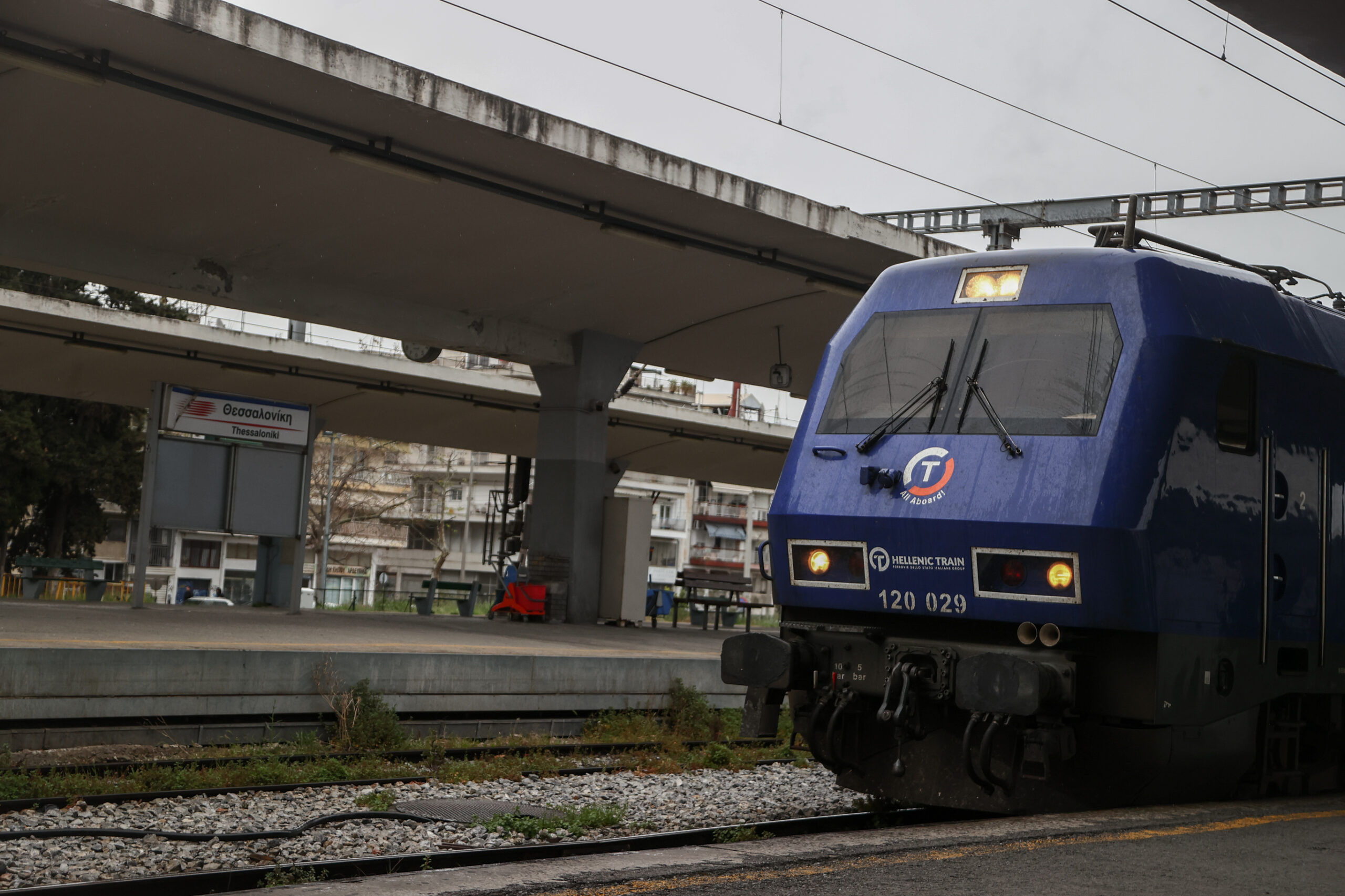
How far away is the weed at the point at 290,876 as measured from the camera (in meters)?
5.92

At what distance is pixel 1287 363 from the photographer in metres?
7.79

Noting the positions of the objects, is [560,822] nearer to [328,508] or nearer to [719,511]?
[328,508]

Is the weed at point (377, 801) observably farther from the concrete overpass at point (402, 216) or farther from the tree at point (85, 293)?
the tree at point (85, 293)

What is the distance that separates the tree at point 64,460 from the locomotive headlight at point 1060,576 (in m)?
32.3

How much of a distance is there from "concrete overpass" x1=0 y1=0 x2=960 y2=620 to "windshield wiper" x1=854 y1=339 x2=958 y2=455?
7097 mm

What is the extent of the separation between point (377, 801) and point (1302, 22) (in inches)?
323

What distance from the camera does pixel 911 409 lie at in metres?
7.55

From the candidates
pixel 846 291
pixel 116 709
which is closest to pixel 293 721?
pixel 116 709

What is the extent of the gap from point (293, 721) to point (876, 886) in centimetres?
751

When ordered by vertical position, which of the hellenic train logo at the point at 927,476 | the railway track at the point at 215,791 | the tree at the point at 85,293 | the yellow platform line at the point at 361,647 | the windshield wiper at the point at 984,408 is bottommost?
the railway track at the point at 215,791

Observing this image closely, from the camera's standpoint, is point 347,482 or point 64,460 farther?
point 347,482

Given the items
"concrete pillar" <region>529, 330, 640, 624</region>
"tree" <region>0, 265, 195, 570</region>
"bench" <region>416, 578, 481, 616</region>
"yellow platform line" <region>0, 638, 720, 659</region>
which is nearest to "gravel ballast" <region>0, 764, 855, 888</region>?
"yellow platform line" <region>0, 638, 720, 659</region>

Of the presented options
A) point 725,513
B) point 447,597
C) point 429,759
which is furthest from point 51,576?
point 725,513

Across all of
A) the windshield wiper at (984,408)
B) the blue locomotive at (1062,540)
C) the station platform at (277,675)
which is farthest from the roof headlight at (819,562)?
the station platform at (277,675)
